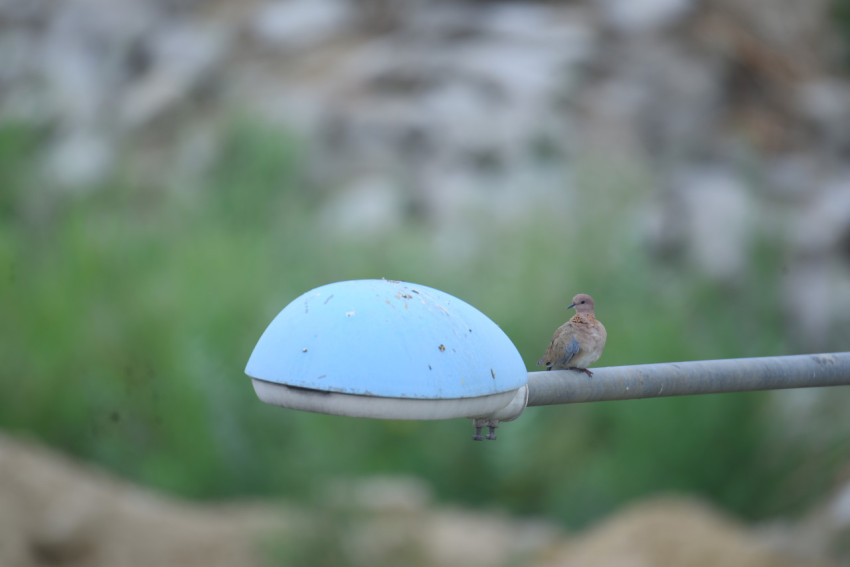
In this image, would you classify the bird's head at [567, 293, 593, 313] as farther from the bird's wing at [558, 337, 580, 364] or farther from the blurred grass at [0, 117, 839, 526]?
the blurred grass at [0, 117, 839, 526]

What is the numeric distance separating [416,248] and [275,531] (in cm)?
229

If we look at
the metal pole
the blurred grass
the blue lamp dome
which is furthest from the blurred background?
the blue lamp dome

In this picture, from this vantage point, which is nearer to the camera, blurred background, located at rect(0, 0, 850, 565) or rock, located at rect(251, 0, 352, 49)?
blurred background, located at rect(0, 0, 850, 565)


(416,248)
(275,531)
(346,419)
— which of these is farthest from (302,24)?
(275,531)

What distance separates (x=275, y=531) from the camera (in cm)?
425

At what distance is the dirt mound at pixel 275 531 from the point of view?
4352 millimetres

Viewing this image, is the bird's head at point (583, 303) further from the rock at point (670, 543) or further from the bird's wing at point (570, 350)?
the rock at point (670, 543)

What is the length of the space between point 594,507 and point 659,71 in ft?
16.1

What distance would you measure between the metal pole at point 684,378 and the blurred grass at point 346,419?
3113mm

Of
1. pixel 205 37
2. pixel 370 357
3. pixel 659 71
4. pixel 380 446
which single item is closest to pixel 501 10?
pixel 659 71

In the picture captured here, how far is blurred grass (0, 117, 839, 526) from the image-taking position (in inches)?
198

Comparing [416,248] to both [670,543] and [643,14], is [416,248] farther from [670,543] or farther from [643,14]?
[643,14]

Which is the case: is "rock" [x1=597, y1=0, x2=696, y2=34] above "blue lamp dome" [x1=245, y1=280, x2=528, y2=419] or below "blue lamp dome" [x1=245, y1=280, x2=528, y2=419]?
above

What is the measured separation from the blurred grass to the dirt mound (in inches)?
10.2
